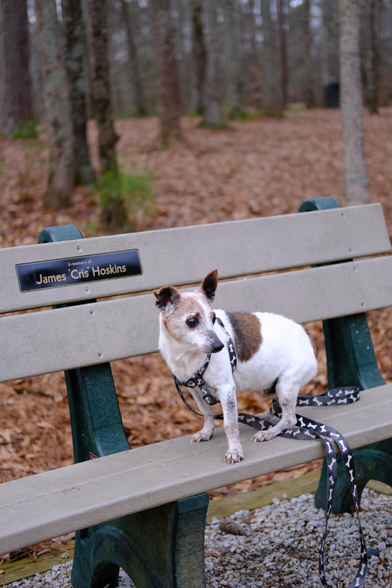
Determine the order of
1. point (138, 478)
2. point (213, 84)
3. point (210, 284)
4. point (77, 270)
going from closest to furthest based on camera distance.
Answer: point (138, 478) < point (210, 284) < point (77, 270) < point (213, 84)

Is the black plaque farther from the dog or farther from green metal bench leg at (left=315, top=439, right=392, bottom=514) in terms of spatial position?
green metal bench leg at (left=315, top=439, right=392, bottom=514)

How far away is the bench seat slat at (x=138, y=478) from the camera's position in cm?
194

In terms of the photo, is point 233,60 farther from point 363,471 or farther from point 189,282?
point 363,471

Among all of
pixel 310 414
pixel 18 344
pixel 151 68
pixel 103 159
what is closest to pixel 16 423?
pixel 18 344

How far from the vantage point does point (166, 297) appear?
237 cm

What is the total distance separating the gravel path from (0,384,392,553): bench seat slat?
0.94 meters

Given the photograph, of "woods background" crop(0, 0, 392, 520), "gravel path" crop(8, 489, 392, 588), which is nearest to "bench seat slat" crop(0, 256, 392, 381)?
"gravel path" crop(8, 489, 392, 588)

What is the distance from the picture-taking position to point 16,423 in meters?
4.43

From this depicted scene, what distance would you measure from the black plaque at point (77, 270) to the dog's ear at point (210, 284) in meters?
0.77

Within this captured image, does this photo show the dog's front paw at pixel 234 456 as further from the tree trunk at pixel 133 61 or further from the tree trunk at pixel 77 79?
the tree trunk at pixel 133 61

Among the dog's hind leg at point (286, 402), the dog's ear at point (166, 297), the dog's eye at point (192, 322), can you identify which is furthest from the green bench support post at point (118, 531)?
the dog's ear at point (166, 297)

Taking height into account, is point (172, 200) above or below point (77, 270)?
below

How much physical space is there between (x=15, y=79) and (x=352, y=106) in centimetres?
921

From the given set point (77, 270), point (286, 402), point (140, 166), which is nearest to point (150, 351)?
point (77, 270)
